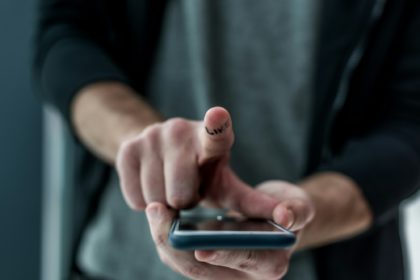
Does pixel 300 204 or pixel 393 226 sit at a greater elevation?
pixel 300 204

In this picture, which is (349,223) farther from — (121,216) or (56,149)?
(56,149)

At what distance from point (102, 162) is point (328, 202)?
22cm

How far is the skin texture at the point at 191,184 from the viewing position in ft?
0.96

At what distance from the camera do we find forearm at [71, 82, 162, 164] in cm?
43

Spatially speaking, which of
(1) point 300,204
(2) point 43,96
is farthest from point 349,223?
(2) point 43,96

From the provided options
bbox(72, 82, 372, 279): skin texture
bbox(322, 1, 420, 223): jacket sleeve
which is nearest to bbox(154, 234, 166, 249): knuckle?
bbox(72, 82, 372, 279): skin texture

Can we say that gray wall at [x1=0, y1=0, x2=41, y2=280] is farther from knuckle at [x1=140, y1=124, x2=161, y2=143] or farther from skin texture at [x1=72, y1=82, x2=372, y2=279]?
knuckle at [x1=140, y1=124, x2=161, y2=143]

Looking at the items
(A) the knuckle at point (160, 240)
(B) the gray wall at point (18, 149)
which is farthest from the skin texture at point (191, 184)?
(B) the gray wall at point (18, 149)

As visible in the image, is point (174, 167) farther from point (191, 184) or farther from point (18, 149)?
point (18, 149)

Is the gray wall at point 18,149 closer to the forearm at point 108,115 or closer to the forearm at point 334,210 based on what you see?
the forearm at point 108,115

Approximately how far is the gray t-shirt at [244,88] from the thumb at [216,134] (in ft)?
0.66

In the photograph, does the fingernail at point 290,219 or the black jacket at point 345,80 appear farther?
the black jacket at point 345,80

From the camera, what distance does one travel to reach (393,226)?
59 cm

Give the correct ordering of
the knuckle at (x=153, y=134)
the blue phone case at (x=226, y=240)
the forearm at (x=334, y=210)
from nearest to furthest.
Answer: the blue phone case at (x=226, y=240) → the knuckle at (x=153, y=134) → the forearm at (x=334, y=210)
